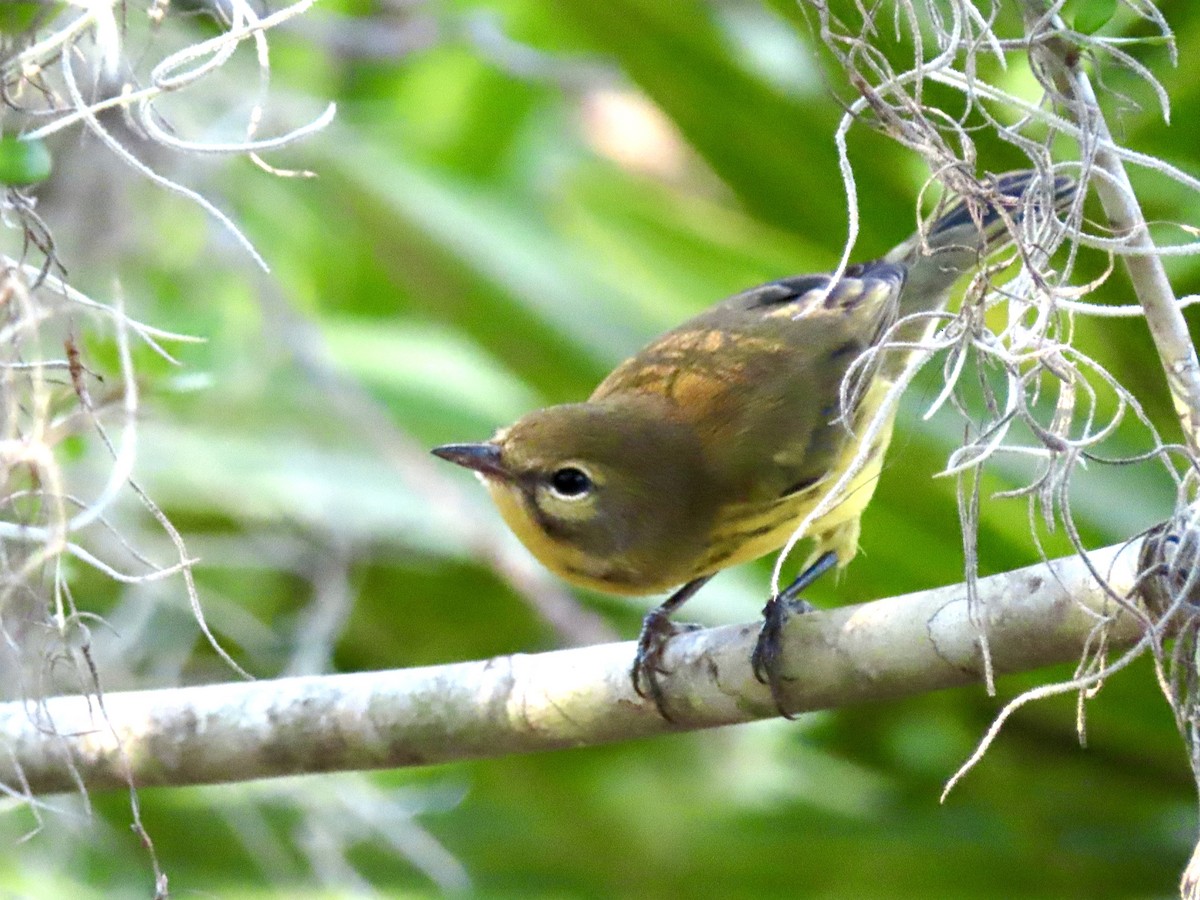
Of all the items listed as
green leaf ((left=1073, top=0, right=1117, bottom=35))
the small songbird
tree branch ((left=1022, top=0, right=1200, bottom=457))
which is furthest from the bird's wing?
green leaf ((left=1073, top=0, right=1117, bottom=35))

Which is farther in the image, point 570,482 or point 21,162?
point 570,482

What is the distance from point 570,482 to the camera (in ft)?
8.95

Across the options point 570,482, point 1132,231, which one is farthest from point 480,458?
point 1132,231

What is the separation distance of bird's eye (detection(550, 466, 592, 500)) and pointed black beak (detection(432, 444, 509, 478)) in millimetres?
83

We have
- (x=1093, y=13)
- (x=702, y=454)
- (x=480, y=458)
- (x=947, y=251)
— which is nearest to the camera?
(x=1093, y=13)

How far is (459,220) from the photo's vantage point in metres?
3.78

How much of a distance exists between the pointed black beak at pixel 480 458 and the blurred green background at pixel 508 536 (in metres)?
0.40

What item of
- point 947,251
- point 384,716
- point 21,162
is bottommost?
point 384,716

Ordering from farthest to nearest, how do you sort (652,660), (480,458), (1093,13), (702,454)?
(702,454) < (480,458) < (652,660) < (1093,13)

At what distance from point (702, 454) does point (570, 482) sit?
0.86 feet

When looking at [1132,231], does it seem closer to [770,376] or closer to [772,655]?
[772,655]

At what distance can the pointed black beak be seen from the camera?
106 inches

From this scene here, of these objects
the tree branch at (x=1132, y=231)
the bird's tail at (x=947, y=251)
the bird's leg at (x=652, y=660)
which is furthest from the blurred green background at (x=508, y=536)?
the tree branch at (x=1132, y=231)

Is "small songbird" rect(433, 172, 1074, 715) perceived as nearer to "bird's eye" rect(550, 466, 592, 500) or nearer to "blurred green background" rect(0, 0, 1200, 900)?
"bird's eye" rect(550, 466, 592, 500)
